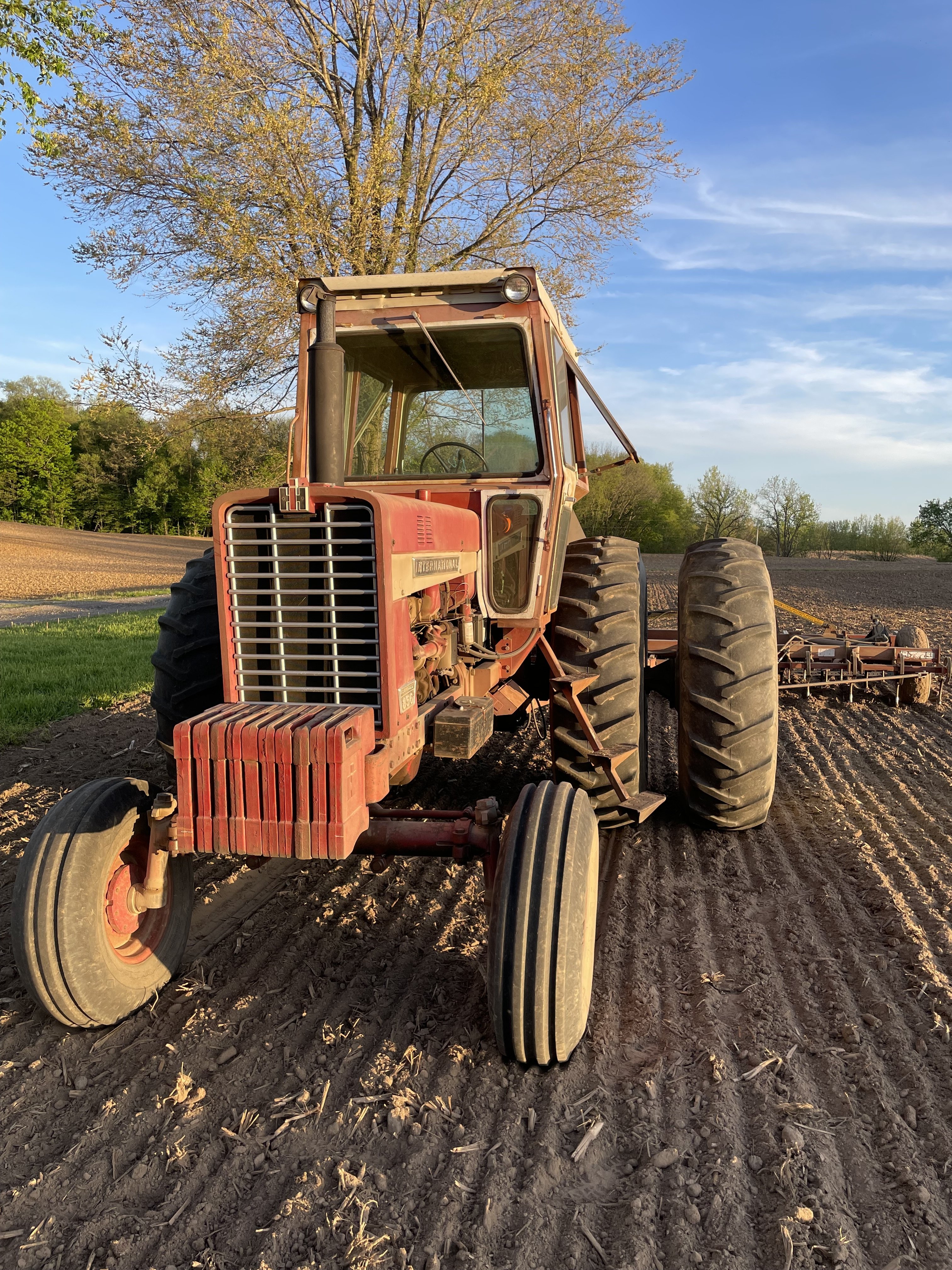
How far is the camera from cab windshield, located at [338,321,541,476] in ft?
14.1

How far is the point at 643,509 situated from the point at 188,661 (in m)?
53.1

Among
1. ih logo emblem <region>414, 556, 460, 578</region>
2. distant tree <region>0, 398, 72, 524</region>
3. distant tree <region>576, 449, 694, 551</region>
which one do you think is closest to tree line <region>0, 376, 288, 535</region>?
distant tree <region>0, 398, 72, 524</region>

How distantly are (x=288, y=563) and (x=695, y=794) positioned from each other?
2.68m

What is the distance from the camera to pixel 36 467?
50.3 m

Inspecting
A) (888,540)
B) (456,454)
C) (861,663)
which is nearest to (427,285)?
(456,454)

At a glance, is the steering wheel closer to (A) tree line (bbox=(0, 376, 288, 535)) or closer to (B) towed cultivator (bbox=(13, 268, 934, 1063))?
(B) towed cultivator (bbox=(13, 268, 934, 1063))

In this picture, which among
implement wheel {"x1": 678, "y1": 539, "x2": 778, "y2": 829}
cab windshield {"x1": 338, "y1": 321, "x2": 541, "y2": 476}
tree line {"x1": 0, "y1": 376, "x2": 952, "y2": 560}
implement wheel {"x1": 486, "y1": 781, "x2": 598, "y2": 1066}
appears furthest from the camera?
tree line {"x1": 0, "y1": 376, "x2": 952, "y2": 560}

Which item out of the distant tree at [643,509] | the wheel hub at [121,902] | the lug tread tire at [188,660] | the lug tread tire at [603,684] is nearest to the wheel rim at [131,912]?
the wheel hub at [121,902]

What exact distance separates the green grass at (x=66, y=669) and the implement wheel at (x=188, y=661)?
303 cm

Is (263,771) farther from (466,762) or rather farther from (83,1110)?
(466,762)

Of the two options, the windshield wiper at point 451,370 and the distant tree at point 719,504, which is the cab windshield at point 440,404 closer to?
the windshield wiper at point 451,370

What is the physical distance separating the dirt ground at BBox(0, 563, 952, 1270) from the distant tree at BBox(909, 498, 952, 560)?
163ft

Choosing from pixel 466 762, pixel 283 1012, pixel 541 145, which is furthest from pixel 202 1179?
pixel 541 145

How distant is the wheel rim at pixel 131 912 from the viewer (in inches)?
119
